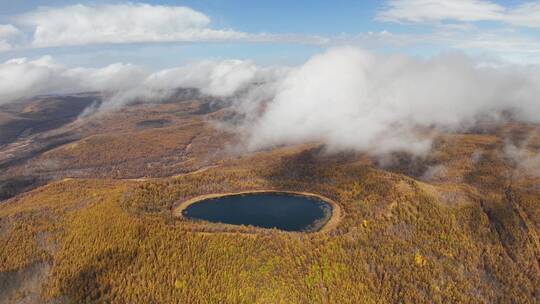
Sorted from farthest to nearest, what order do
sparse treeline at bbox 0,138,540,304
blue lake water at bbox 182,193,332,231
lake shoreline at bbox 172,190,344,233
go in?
blue lake water at bbox 182,193,332,231
lake shoreline at bbox 172,190,344,233
sparse treeline at bbox 0,138,540,304

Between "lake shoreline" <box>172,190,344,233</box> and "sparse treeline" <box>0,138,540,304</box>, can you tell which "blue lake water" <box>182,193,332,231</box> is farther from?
"sparse treeline" <box>0,138,540,304</box>

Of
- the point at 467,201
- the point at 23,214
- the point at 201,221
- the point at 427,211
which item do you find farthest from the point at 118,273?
the point at 467,201

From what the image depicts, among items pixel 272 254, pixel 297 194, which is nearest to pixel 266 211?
pixel 297 194

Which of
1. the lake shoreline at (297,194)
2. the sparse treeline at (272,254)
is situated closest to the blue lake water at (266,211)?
the lake shoreline at (297,194)

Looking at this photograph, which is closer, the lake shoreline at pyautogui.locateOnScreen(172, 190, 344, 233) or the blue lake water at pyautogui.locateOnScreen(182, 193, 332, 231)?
the lake shoreline at pyautogui.locateOnScreen(172, 190, 344, 233)

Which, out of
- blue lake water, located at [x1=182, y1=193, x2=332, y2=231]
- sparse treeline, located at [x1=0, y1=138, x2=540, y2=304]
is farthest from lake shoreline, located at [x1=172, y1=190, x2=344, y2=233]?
sparse treeline, located at [x1=0, y1=138, x2=540, y2=304]

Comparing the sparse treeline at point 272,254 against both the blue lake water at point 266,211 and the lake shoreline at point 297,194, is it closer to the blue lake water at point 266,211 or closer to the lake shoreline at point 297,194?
the lake shoreline at point 297,194

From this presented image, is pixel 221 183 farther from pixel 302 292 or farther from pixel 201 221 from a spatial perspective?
pixel 302 292

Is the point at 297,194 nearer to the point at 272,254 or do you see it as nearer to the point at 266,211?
the point at 266,211

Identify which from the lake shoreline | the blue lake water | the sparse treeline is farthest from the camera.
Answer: the blue lake water
